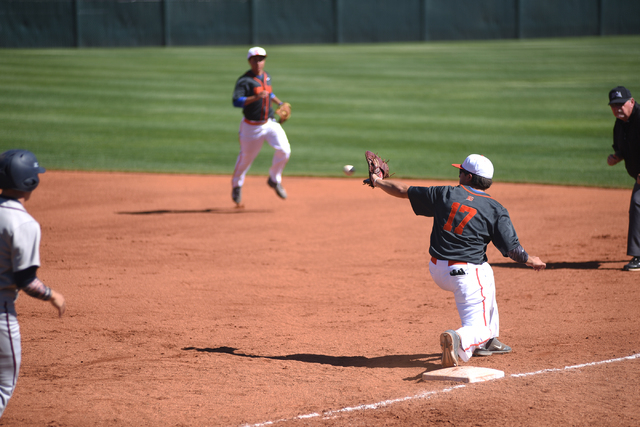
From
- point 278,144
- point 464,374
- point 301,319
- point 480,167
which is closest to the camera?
point 464,374

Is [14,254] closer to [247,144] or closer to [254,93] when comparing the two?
[254,93]

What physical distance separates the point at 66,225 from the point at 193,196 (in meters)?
2.59

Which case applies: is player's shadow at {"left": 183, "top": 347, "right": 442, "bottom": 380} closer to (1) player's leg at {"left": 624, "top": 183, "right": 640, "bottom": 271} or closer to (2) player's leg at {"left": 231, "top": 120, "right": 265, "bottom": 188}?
(1) player's leg at {"left": 624, "top": 183, "right": 640, "bottom": 271}

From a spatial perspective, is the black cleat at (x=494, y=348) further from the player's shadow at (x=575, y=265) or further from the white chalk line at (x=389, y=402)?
the player's shadow at (x=575, y=265)

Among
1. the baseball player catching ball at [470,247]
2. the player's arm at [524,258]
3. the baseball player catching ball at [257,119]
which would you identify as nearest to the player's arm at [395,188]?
the baseball player catching ball at [470,247]

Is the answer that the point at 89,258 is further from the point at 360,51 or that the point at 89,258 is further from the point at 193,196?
the point at 360,51

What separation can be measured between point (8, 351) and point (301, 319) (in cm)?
303

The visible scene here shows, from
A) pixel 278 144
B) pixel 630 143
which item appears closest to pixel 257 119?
pixel 278 144

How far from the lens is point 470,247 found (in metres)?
5.22

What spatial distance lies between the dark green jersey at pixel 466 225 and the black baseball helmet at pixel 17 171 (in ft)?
9.26

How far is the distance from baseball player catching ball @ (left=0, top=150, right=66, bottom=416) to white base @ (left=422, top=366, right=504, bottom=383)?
2.61 metres

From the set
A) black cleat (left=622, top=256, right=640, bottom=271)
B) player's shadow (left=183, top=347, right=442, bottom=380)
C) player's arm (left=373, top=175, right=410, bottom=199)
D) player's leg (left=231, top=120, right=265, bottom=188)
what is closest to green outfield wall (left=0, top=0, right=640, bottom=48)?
player's leg (left=231, top=120, right=265, bottom=188)

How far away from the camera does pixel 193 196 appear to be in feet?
39.9

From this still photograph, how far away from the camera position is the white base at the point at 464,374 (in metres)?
4.91
